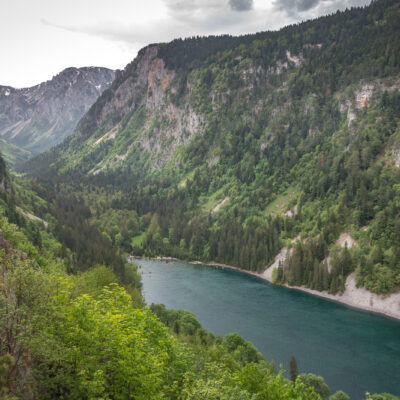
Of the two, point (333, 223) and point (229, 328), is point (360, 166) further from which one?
point (229, 328)

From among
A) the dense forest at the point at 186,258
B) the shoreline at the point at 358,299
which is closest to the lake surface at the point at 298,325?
the shoreline at the point at 358,299

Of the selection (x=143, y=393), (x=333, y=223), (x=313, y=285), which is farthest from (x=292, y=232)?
(x=143, y=393)

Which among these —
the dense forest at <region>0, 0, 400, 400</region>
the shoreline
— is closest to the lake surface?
the shoreline

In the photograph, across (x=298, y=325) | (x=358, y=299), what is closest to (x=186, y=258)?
(x=358, y=299)

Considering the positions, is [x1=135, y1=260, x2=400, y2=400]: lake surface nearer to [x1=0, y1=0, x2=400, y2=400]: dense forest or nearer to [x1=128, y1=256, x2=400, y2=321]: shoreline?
[x1=128, y1=256, x2=400, y2=321]: shoreline

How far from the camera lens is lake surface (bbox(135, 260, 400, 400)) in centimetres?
7769

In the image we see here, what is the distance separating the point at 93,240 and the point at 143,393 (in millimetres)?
123637

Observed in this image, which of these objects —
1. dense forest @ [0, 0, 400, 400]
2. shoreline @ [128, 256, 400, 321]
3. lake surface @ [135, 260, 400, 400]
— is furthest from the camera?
shoreline @ [128, 256, 400, 321]

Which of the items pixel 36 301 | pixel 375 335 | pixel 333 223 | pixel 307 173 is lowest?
pixel 375 335

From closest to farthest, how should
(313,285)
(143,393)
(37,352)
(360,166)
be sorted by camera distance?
(37,352), (143,393), (313,285), (360,166)

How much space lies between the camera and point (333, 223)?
144375 millimetres

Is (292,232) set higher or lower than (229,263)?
higher

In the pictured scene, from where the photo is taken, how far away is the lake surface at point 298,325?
77688 millimetres

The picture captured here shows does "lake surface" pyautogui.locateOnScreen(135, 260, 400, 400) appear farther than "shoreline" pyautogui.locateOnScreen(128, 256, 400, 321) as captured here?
No
